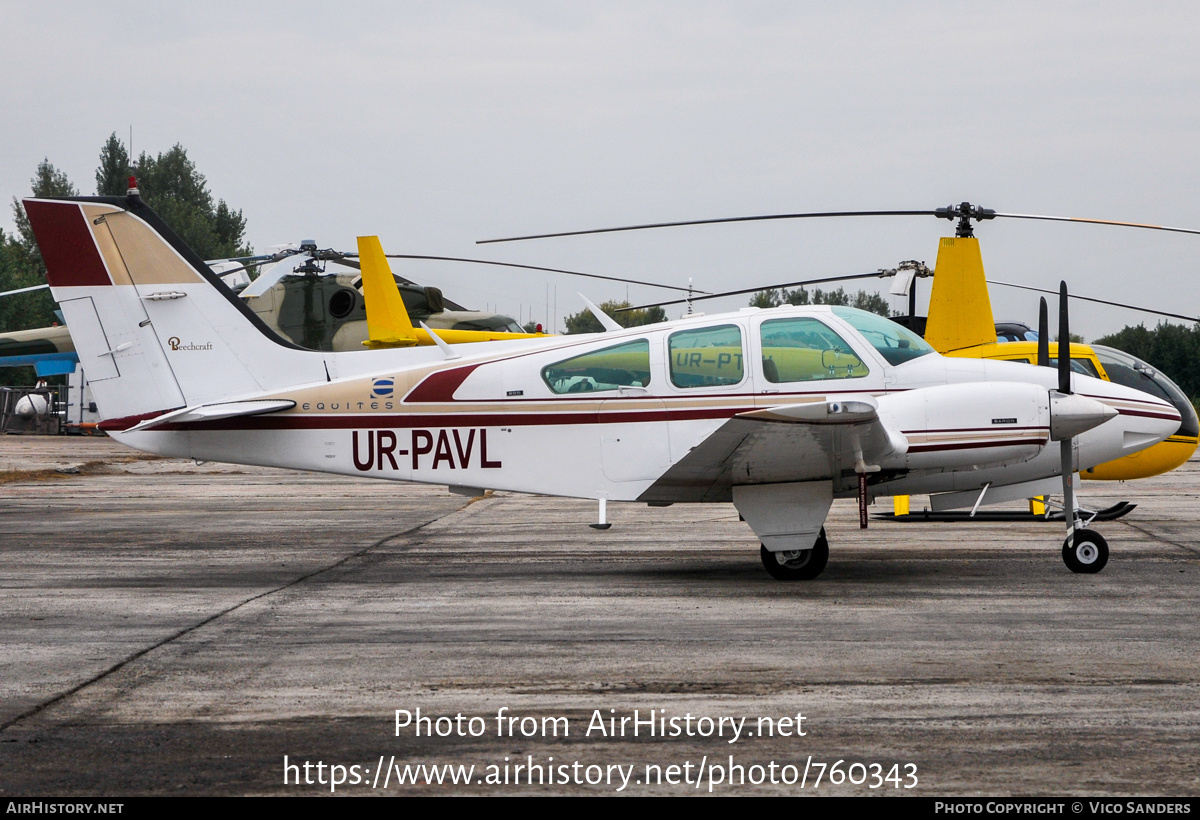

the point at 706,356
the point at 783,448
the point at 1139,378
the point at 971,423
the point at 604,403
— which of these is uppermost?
the point at 706,356

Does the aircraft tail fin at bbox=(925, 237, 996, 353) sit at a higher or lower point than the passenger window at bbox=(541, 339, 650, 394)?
higher

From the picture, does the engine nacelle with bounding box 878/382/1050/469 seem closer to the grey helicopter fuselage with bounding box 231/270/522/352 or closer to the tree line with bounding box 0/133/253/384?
the grey helicopter fuselage with bounding box 231/270/522/352

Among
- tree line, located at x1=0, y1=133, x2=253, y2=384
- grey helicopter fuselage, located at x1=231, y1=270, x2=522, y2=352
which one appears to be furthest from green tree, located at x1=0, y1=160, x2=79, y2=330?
grey helicopter fuselage, located at x1=231, y1=270, x2=522, y2=352

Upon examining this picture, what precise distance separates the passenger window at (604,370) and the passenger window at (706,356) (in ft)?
0.91

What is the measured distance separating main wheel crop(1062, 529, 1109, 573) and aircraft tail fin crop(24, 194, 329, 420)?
687cm

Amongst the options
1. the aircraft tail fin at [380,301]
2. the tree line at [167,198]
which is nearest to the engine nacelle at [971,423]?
the aircraft tail fin at [380,301]

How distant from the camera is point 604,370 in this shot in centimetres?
995

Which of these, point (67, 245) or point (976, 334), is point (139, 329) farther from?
point (976, 334)

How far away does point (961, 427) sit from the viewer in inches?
361

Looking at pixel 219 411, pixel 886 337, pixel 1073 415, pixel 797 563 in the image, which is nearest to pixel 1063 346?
pixel 1073 415

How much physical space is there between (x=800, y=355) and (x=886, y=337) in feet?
2.62

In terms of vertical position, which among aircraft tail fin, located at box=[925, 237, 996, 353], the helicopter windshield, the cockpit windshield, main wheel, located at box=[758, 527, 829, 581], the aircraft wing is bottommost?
main wheel, located at box=[758, 527, 829, 581]

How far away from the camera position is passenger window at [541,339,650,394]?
32.4 ft
